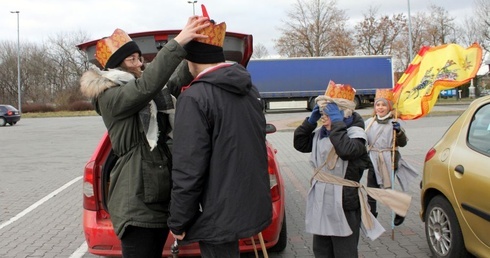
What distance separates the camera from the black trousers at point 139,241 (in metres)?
2.34

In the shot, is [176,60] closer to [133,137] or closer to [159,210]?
[133,137]

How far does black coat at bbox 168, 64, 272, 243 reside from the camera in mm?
1989

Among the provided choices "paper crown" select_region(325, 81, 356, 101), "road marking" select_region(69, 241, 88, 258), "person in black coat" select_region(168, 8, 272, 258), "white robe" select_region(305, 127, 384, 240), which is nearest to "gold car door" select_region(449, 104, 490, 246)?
"white robe" select_region(305, 127, 384, 240)

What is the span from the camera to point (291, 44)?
4547cm

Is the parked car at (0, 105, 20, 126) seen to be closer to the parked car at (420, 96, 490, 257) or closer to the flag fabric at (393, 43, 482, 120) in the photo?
the flag fabric at (393, 43, 482, 120)

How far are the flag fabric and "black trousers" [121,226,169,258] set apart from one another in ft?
10.00

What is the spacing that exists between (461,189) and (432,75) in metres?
1.29

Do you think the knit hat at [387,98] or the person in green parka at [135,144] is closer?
the person in green parka at [135,144]

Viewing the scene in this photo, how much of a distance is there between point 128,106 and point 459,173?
8.80ft

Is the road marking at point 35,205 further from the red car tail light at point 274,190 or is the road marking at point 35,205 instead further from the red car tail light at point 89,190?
the red car tail light at point 274,190

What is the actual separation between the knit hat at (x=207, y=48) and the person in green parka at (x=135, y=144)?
0.05 metres

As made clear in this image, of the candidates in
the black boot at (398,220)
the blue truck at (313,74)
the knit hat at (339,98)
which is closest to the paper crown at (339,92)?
the knit hat at (339,98)

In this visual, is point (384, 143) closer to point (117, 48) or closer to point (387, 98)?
point (387, 98)

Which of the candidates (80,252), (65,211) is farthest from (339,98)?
(65,211)
